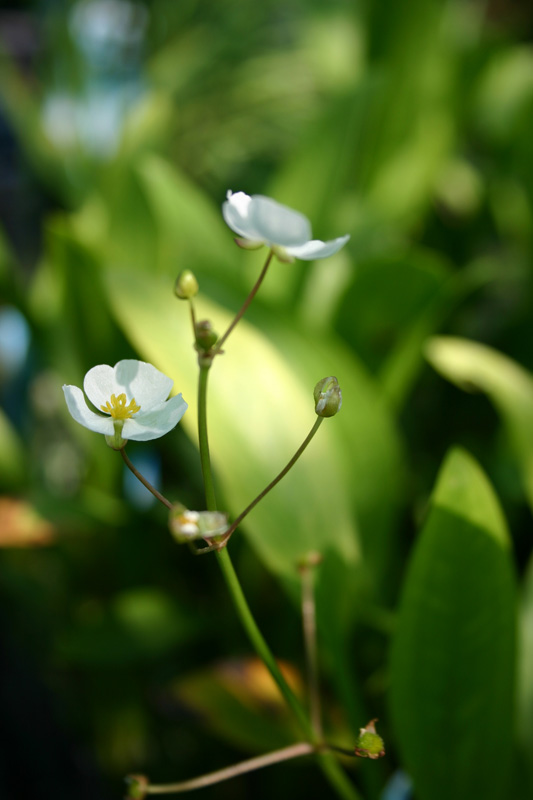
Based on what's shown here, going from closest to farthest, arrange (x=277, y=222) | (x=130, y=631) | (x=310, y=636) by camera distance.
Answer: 1. (x=277, y=222)
2. (x=310, y=636)
3. (x=130, y=631)

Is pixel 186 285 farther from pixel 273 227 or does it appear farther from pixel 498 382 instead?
pixel 498 382

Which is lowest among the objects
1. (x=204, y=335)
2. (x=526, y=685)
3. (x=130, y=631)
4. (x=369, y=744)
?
(x=130, y=631)

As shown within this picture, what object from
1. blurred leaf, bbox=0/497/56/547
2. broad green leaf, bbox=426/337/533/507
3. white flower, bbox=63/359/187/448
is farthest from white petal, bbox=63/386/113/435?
blurred leaf, bbox=0/497/56/547

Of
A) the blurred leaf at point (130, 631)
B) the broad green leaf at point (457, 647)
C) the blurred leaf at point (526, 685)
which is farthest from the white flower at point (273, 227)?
the blurred leaf at point (130, 631)

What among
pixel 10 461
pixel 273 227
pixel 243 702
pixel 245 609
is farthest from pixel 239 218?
pixel 10 461

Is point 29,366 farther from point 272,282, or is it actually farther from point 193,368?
point 193,368

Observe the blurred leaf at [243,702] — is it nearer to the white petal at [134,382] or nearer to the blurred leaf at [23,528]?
the blurred leaf at [23,528]

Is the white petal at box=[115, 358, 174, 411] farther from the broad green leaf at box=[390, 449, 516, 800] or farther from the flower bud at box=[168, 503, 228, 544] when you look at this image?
the broad green leaf at box=[390, 449, 516, 800]
